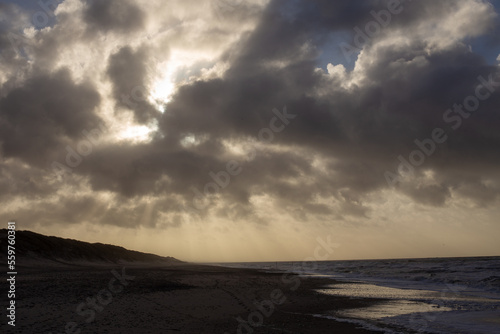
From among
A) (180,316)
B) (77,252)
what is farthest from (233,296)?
(77,252)

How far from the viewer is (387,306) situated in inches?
862

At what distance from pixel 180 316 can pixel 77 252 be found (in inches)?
2515

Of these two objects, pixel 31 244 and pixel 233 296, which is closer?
pixel 233 296

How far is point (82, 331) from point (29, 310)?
3791mm

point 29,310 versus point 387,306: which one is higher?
point 29,310

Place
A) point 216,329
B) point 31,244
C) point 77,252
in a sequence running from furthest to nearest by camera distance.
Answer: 1. point 77,252
2. point 31,244
3. point 216,329

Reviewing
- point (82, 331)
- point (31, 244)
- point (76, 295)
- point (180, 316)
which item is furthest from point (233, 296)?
point (31, 244)

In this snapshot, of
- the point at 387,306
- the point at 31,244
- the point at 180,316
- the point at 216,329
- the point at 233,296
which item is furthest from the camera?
the point at 31,244

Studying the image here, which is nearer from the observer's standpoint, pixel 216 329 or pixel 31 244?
pixel 216 329

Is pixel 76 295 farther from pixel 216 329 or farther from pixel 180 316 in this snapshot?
pixel 216 329

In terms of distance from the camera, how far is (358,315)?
60.5 ft

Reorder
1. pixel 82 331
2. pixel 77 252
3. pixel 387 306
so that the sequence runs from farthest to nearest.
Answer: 1. pixel 77 252
2. pixel 387 306
3. pixel 82 331

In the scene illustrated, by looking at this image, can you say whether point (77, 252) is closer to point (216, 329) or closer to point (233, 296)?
Answer: point (233, 296)

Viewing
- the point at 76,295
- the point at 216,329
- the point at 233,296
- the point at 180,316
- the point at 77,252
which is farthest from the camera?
the point at 77,252
